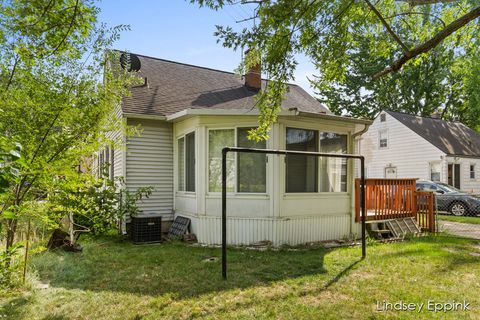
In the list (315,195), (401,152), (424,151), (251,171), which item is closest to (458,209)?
(424,151)

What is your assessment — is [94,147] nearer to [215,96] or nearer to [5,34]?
[5,34]

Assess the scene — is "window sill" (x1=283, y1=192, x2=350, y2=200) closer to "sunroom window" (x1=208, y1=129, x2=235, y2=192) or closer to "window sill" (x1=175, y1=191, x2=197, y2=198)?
"sunroom window" (x1=208, y1=129, x2=235, y2=192)

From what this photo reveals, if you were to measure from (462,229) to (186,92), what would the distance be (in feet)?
31.0

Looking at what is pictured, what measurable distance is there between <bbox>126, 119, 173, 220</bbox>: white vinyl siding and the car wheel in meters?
11.8

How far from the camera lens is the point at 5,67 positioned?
12.9 feet

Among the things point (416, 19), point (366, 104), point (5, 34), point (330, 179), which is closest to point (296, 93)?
point (416, 19)

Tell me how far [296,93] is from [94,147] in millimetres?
9886

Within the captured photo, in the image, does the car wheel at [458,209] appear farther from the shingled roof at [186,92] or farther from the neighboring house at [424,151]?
the shingled roof at [186,92]

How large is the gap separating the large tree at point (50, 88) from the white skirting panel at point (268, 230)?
3.25 m

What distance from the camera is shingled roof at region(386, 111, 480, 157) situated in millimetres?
17891

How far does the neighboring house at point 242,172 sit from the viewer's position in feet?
23.0

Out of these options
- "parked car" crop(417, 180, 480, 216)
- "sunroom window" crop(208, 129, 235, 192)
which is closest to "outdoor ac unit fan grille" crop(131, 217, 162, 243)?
"sunroom window" crop(208, 129, 235, 192)

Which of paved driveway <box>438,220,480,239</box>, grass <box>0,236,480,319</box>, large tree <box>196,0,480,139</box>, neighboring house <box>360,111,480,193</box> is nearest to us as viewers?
grass <box>0,236,480,319</box>

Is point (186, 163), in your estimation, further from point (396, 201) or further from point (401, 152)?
point (401, 152)
